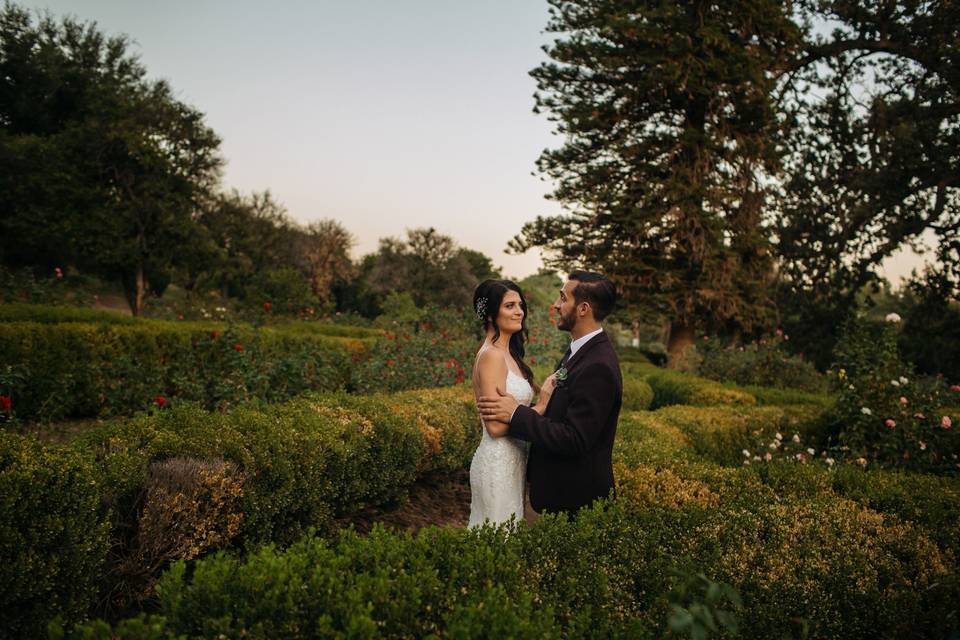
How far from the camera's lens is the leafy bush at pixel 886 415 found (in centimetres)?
557

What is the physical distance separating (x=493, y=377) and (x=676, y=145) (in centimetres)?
1623

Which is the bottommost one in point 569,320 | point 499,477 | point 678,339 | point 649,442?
point 649,442

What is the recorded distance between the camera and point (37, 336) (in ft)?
25.4

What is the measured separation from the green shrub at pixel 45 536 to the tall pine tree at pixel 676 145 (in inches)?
620

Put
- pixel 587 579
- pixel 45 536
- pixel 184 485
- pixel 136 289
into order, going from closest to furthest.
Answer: pixel 587 579, pixel 45 536, pixel 184 485, pixel 136 289

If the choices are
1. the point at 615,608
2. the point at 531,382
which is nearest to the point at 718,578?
the point at 615,608

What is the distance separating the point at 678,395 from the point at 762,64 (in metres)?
11.5

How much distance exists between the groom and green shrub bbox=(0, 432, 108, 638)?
196 centimetres

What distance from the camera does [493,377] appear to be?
3.00 metres

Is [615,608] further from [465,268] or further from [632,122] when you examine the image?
[465,268]

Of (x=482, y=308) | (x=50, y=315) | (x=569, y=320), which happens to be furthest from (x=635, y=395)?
(x=50, y=315)

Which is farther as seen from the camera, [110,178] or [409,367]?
[110,178]

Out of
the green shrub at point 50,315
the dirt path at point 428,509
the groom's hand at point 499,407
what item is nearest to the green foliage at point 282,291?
the green shrub at point 50,315

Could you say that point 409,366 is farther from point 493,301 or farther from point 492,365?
point 492,365
